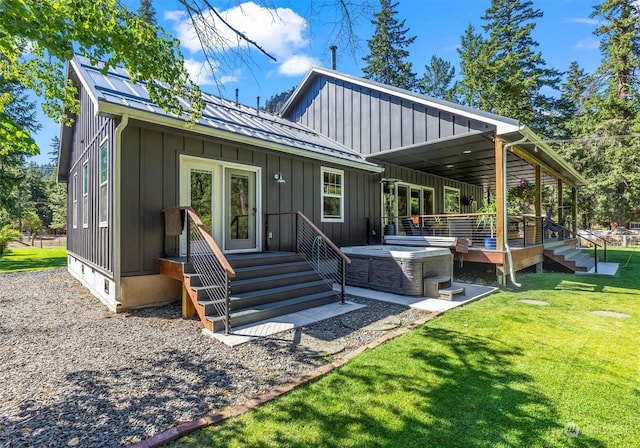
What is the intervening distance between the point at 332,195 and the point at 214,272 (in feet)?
15.2

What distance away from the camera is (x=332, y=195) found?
877cm

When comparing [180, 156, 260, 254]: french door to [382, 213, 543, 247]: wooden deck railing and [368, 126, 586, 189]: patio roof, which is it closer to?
[368, 126, 586, 189]: patio roof

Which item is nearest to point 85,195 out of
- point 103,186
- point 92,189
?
point 92,189

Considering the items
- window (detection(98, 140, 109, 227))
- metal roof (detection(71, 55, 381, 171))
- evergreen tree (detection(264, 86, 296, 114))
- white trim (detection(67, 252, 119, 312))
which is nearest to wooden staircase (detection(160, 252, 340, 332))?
white trim (detection(67, 252, 119, 312))

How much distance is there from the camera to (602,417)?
236cm

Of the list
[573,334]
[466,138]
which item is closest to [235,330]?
[573,334]

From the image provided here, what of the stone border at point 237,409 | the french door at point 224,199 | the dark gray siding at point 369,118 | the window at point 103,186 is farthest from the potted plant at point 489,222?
the window at point 103,186

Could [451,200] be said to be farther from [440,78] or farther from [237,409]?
[440,78]

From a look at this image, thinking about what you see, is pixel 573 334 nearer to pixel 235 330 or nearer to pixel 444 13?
pixel 235 330

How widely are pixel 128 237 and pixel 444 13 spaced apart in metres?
5.95

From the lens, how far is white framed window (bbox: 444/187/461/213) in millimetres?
14203

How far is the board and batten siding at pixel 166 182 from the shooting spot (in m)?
5.21

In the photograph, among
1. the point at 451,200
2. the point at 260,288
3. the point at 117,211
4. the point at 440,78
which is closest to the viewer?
the point at 117,211

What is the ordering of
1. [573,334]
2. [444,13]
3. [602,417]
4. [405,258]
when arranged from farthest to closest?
[405,258] → [444,13] → [573,334] → [602,417]
